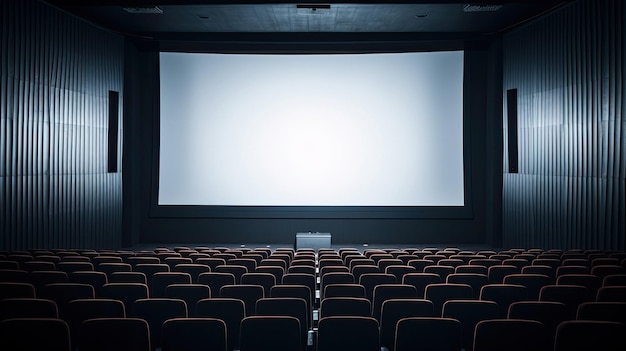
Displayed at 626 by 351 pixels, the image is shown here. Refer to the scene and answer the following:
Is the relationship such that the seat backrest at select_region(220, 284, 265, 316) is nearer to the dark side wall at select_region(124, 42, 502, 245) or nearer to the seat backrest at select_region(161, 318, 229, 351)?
the seat backrest at select_region(161, 318, 229, 351)

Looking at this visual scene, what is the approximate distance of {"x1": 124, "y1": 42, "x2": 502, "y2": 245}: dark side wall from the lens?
15.5 meters

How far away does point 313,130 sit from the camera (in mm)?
15453

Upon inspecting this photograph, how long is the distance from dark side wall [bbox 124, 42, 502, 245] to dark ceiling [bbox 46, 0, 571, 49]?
3.45 ft

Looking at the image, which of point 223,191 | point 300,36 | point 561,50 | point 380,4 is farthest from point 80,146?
point 561,50

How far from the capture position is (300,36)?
1541 centimetres

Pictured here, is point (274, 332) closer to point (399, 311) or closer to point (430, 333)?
point (430, 333)

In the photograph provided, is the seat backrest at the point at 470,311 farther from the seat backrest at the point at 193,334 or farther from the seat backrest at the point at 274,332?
the seat backrest at the point at 193,334

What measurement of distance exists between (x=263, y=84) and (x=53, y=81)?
213 inches

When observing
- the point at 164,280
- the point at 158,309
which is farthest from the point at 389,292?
the point at 164,280

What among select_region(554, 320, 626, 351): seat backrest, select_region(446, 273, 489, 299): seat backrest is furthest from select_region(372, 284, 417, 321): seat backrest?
select_region(554, 320, 626, 351): seat backrest

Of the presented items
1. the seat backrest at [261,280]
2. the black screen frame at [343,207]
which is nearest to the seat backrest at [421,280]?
the seat backrest at [261,280]

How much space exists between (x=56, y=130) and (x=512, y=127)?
35.7ft

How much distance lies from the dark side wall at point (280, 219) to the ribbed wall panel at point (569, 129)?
779 mm

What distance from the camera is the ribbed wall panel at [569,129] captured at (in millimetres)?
10555
